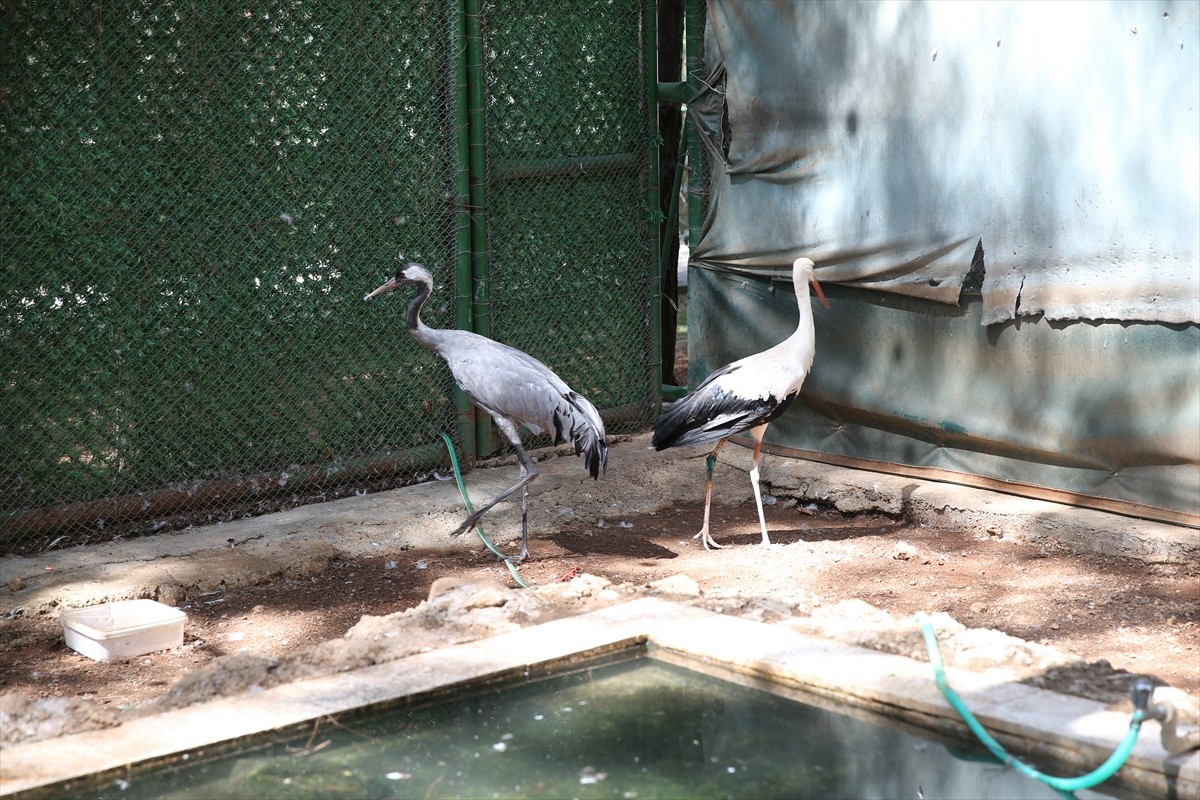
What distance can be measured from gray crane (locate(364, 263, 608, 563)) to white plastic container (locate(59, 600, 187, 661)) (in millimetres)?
1603

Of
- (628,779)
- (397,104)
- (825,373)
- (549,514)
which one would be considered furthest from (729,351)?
(628,779)

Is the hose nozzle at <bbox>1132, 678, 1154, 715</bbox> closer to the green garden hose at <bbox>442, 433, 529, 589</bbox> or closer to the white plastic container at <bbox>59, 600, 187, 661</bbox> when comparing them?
the green garden hose at <bbox>442, 433, 529, 589</bbox>

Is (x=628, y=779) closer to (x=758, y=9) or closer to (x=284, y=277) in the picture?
(x=284, y=277)

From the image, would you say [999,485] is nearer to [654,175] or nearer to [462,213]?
[654,175]

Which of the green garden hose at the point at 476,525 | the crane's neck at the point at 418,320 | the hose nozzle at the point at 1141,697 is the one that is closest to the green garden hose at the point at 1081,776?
the hose nozzle at the point at 1141,697

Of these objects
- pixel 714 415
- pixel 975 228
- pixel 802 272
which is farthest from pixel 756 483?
pixel 975 228

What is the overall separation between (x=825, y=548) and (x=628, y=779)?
9.33 ft

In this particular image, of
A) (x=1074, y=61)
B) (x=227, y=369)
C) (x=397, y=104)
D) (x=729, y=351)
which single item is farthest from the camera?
(x=729, y=351)

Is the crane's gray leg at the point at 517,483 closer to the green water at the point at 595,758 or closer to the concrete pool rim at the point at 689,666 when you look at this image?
the concrete pool rim at the point at 689,666

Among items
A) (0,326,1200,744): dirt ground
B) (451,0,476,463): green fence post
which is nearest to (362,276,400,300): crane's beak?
(451,0,476,463): green fence post

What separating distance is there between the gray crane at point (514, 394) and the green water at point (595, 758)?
227 centimetres

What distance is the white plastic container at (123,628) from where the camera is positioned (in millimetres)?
5141

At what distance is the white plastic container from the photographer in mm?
5141

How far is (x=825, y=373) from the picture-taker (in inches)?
287
